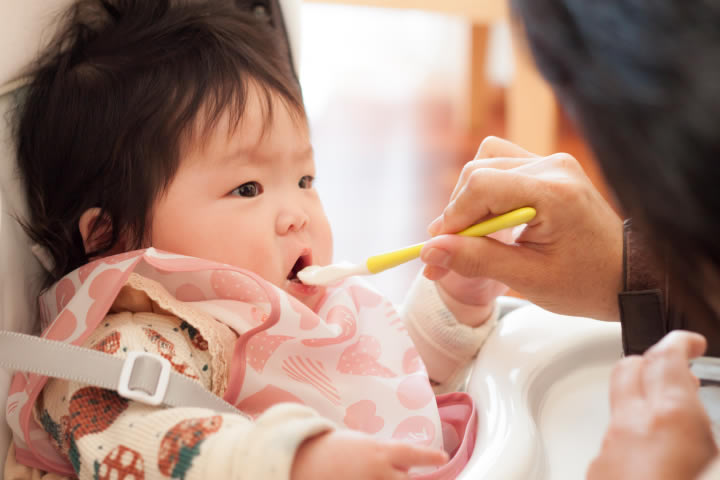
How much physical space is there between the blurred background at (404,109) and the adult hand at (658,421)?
1.14 meters

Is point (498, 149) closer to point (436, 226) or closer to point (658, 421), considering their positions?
point (436, 226)

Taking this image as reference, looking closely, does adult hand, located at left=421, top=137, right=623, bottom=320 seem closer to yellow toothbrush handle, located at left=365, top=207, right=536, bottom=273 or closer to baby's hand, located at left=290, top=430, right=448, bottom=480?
yellow toothbrush handle, located at left=365, top=207, right=536, bottom=273

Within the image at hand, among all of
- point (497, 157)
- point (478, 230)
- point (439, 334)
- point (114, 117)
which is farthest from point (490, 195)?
point (114, 117)

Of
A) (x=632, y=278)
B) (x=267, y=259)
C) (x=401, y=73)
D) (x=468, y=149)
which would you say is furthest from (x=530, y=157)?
(x=401, y=73)

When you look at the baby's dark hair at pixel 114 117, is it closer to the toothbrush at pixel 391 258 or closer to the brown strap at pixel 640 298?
the toothbrush at pixel 391 258

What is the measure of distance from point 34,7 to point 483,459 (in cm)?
55

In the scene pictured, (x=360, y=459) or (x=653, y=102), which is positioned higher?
(x=653, y=102)

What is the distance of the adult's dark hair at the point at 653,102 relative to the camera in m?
0.30

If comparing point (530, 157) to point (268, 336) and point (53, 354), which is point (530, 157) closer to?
point (268, 336)

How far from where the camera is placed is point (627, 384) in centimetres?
45

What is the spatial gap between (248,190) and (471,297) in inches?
10.7

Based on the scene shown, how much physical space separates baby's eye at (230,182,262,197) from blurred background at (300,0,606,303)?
92 centimetres

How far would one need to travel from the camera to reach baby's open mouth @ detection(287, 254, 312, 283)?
762mm

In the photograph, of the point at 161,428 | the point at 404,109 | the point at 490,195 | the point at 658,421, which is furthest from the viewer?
the point at 404,109
